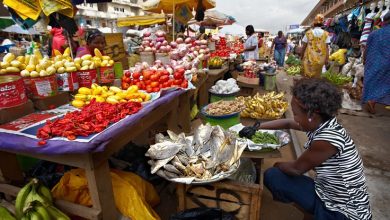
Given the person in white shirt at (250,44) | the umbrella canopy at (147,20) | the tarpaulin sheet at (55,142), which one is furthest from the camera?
the umbrella canopy at (147,20)

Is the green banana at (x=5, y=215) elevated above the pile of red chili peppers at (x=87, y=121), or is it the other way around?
the pile of red chili peppers at (x=87, y=121)

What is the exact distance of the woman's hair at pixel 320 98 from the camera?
178 centimetres

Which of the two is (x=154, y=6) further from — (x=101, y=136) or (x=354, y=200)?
(x=354, y=200)

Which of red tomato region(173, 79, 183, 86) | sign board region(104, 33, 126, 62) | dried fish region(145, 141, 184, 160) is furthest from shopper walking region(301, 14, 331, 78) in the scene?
dried fish region(145, 141, 184, 160)

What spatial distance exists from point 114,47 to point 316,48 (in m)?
5.23

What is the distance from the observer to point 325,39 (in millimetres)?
6387

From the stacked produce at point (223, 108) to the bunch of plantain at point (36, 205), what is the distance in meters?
2.45

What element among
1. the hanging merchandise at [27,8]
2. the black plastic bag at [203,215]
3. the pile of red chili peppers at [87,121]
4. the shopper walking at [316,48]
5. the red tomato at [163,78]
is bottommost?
the black plastic bag at [203,215]

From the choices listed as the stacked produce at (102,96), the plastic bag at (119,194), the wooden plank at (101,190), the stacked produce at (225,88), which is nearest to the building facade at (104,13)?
the stacked produce at (225,88)

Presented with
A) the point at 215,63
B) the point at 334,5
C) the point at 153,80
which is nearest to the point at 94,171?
the point at 153,80

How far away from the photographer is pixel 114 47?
14.8 ft

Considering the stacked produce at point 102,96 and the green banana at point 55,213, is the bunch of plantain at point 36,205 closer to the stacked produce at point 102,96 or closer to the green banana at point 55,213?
the green banana at point 55,213

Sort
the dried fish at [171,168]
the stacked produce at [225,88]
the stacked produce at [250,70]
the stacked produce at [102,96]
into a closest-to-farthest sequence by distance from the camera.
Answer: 1. the dried fish at [171,168]
2. the stacked produce at [102,96]
3. the stacked produce at [225,88]
4. the stacked produce at [250,70]

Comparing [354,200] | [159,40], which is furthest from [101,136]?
[159,40]
